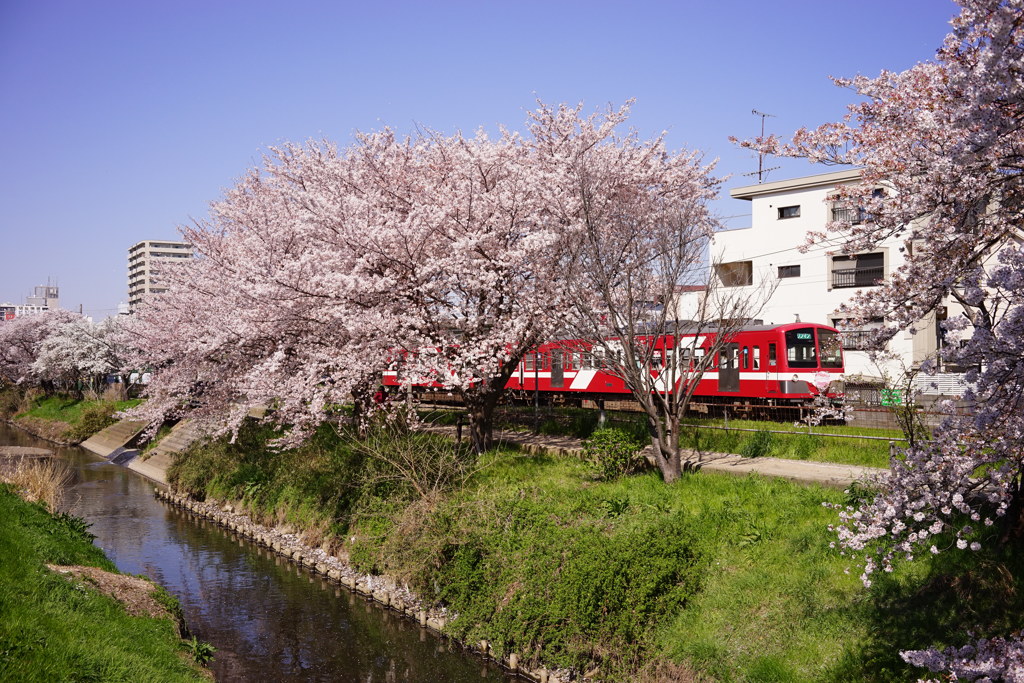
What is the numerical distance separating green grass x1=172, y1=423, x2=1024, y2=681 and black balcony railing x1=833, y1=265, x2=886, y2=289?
718 inches

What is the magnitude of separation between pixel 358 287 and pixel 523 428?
8.06m

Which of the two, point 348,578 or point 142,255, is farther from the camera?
point 142,255

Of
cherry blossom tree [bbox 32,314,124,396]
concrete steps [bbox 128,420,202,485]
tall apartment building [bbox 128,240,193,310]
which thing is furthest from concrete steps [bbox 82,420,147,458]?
tall apartment building [bbox 128,240,193,310]

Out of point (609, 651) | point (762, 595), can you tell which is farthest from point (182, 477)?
point (762, 595)

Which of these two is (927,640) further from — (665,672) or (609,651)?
(609,651)

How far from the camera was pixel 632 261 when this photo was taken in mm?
16141

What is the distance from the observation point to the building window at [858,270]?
94.9 ft

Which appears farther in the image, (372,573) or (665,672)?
(372,573)

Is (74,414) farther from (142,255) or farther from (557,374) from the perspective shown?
(142,255)

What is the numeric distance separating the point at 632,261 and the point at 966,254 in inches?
385

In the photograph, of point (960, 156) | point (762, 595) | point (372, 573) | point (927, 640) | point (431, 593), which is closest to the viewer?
point (960, 156)

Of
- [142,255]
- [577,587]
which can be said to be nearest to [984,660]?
[577,587]

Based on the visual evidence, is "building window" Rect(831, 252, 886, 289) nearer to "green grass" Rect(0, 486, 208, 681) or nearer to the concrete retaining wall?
the concrete retaining wall

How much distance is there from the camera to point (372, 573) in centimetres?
1564
